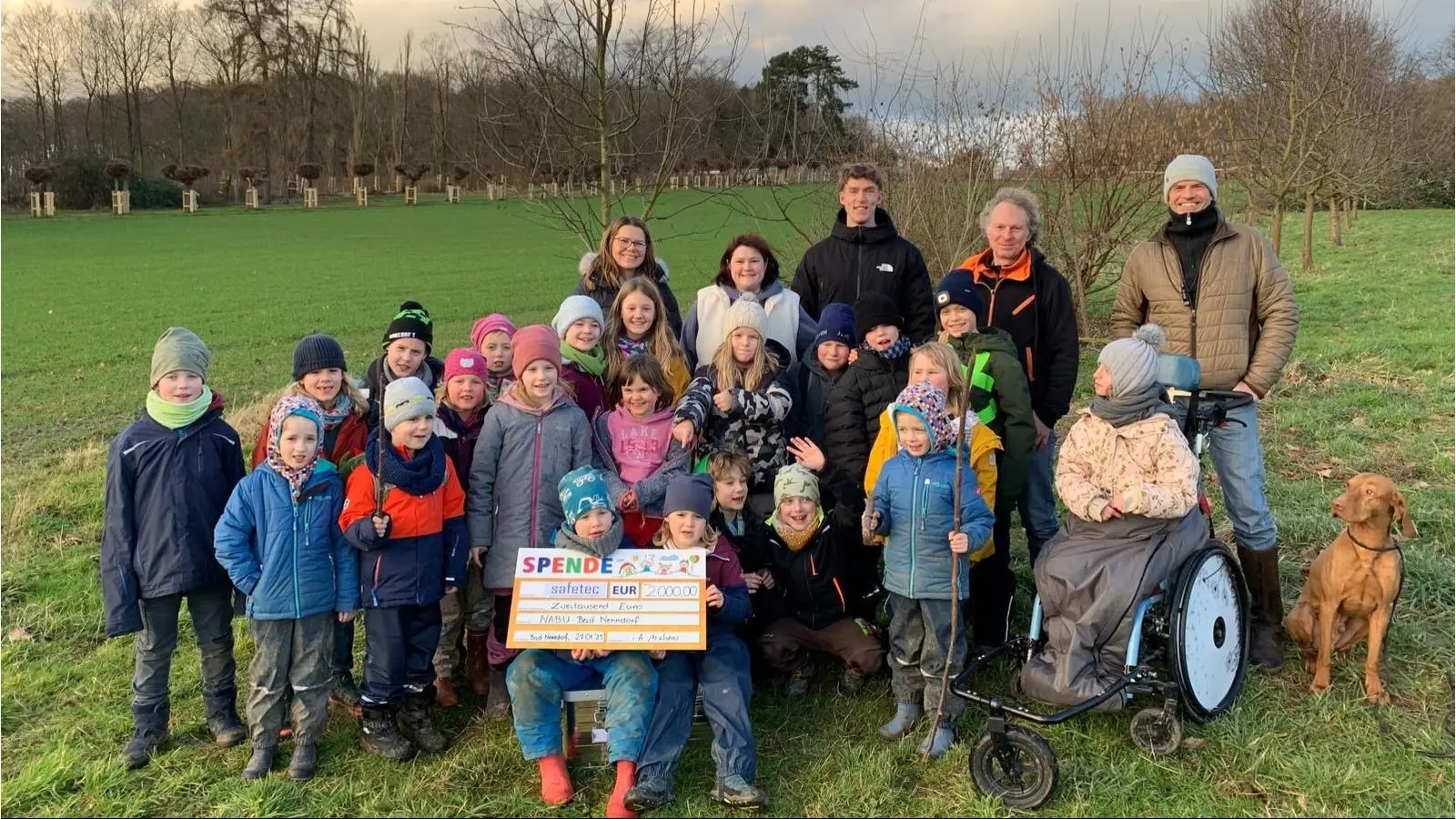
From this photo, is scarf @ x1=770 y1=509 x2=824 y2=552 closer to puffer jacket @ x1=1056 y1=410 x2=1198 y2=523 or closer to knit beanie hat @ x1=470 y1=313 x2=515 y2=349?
puffer jacket @ x1=1056 y1=410 x2=1198 y2=523

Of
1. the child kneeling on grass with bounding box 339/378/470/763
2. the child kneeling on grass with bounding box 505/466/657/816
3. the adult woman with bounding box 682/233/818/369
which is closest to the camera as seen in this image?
the child kneeling on grass with bounding box 505/466/657/816

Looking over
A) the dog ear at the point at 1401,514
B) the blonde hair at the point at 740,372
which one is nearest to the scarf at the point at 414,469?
the blonde hair at the point at 740,372

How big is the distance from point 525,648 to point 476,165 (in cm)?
537

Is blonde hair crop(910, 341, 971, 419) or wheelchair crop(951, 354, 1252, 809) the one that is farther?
blonde hair crop(910, 341, 971, 419)

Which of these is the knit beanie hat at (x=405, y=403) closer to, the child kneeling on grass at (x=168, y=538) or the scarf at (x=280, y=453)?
the scarf at (x=280, y=453)

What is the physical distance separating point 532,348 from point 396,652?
1.48m

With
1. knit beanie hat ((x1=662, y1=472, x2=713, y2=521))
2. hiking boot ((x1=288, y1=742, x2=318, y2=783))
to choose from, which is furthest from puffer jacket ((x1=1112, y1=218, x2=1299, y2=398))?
hiking boot ((x1=288, y1=742, x2=318, y2=783))

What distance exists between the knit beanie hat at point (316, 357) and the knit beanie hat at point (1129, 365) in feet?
11.2

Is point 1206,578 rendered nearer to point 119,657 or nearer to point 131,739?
point 131,739

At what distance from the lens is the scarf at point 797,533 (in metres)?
4.46

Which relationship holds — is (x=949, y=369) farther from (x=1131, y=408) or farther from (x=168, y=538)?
(x=168, y=538)

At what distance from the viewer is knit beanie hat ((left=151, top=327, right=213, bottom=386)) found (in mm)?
4105

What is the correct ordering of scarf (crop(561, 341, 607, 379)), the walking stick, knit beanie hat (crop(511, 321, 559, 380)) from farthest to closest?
scarf (crop(561, 341, 607, 379)) → knit beanie hat (crop(511, 321, 559, 380)) → the walking stick

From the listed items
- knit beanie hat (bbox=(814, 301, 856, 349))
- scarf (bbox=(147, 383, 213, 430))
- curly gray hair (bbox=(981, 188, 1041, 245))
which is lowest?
scarf (bbox=(147, 383, 213, 430))
